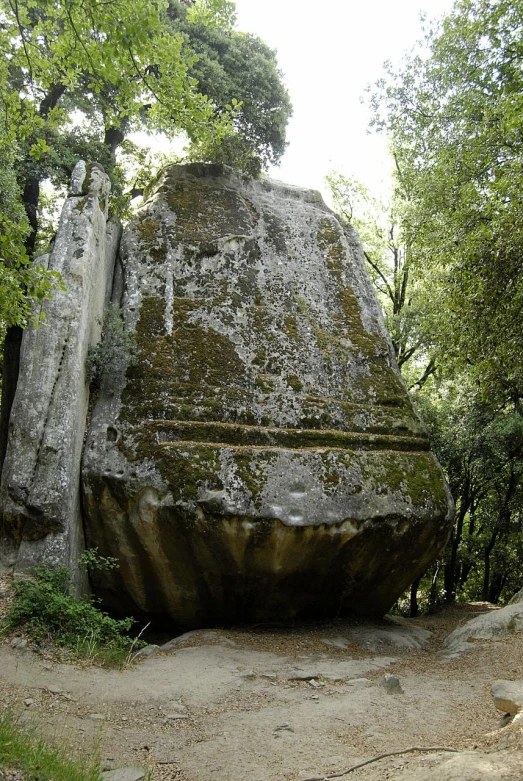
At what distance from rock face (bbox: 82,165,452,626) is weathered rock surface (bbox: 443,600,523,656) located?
1.19 m

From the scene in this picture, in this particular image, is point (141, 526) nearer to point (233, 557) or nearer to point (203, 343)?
point (233, 557)

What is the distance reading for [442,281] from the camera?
34.2 ft

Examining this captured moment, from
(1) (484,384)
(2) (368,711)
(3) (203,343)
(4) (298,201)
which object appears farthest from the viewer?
(4) (298,201)

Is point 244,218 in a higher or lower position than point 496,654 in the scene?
higher

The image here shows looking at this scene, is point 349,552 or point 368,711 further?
point 349,552

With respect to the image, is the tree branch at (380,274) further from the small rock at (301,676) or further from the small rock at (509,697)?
the small rock at (509,697)

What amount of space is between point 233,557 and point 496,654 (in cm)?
374

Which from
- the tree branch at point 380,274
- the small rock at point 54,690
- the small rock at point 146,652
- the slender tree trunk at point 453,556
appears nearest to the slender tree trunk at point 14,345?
the small rock at point 146,652

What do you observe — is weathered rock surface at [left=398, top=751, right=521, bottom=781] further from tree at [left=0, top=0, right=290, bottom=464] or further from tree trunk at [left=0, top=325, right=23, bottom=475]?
tree trunk at [left=0, top=325, right=23, bottom=475]

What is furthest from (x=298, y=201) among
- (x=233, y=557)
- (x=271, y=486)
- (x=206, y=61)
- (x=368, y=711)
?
(x=368, y=711)

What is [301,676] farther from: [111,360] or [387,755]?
[111,360]

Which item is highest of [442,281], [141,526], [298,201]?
[298,201]

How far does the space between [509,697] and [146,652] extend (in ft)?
14.6

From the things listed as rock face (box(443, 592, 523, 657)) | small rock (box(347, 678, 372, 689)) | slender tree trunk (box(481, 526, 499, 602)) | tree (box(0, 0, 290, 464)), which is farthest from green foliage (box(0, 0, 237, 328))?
slender tree trunk (box(481, 526, 499, 602))
